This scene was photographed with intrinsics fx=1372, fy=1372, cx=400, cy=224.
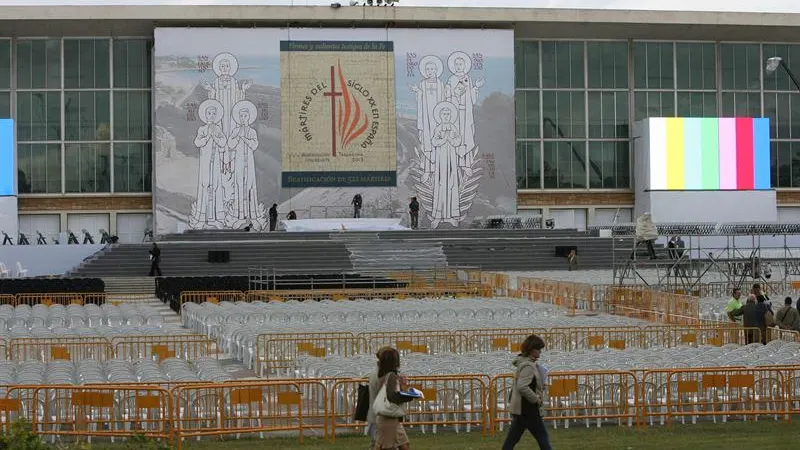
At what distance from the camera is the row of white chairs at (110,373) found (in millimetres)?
16531

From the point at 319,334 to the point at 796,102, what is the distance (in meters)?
57.5

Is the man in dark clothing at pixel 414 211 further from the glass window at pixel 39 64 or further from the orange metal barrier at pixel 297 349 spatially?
the orange metal barrier at pixel 297 349

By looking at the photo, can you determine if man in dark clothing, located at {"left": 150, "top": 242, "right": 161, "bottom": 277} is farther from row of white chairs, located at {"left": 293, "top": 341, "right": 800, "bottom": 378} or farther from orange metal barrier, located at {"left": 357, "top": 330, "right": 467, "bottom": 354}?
row of white chairs, located at {"left": 293, "top": 341, "right": 800, "bottom": 378}

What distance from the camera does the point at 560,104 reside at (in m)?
72.2

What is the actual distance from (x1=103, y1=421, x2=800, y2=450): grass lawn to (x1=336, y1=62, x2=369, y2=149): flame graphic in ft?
168

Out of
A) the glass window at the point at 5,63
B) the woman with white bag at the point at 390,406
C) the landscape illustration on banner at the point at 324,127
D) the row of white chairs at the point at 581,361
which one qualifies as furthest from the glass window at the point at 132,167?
the woman with white bag at the point at 390,406

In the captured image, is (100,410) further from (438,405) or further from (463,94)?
(463,94)

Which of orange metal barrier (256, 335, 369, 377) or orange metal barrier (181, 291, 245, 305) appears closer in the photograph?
orange metal barrier (256, 335, 369, 377)

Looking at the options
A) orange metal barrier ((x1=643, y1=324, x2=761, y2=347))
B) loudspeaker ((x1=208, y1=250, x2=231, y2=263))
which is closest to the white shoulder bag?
orange metal barrier ((x1=643, y1=324, x2=761, y2=347))

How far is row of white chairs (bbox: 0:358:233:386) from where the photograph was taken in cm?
1653

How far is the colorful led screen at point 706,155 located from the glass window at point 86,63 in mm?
27835

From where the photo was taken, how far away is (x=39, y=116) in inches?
2712

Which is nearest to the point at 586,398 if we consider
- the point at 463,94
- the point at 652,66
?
the point at 463,94

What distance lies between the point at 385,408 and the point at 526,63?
202 ft
